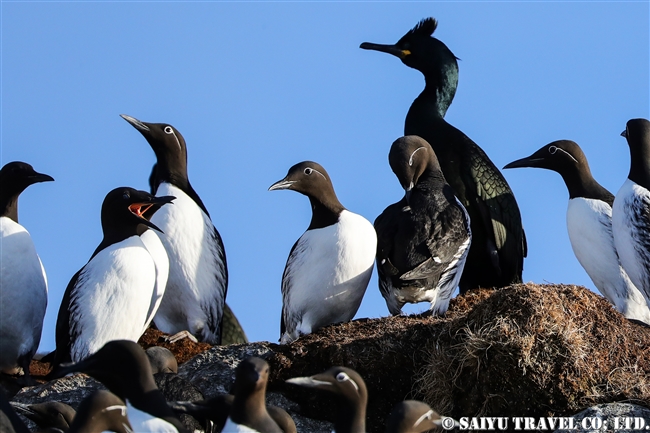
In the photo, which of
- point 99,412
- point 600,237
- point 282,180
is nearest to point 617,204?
point 600,237

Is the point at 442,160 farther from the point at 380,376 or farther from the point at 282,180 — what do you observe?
the point at 380,376

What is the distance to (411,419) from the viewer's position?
24.6 feet

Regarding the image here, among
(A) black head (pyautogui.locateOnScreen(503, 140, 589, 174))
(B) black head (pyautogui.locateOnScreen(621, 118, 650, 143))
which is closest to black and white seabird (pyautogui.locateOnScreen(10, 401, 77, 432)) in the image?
(A) black head (pyautogui.locateOnScreen(503, 140, 589, 174))

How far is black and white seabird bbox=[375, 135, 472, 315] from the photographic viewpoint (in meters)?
10.8

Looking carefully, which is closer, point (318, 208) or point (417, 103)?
point (318, 208)

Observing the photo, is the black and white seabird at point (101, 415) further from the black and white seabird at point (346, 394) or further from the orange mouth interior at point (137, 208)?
the orange mouth interior at point (137, 208)

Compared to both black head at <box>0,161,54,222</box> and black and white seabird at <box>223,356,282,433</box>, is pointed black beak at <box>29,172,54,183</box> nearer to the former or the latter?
black head at <box>0,161,54,222</box>

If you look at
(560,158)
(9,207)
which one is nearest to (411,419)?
(560,158)

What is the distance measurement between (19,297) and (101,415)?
4.15m

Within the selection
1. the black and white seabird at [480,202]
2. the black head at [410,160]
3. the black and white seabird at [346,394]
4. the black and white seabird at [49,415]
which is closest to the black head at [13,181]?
the black head at [410,160]

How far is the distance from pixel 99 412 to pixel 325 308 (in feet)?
11.7

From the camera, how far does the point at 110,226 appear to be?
11.1 m

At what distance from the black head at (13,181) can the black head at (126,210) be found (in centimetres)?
108

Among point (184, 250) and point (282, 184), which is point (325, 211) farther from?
point (184, 250)
